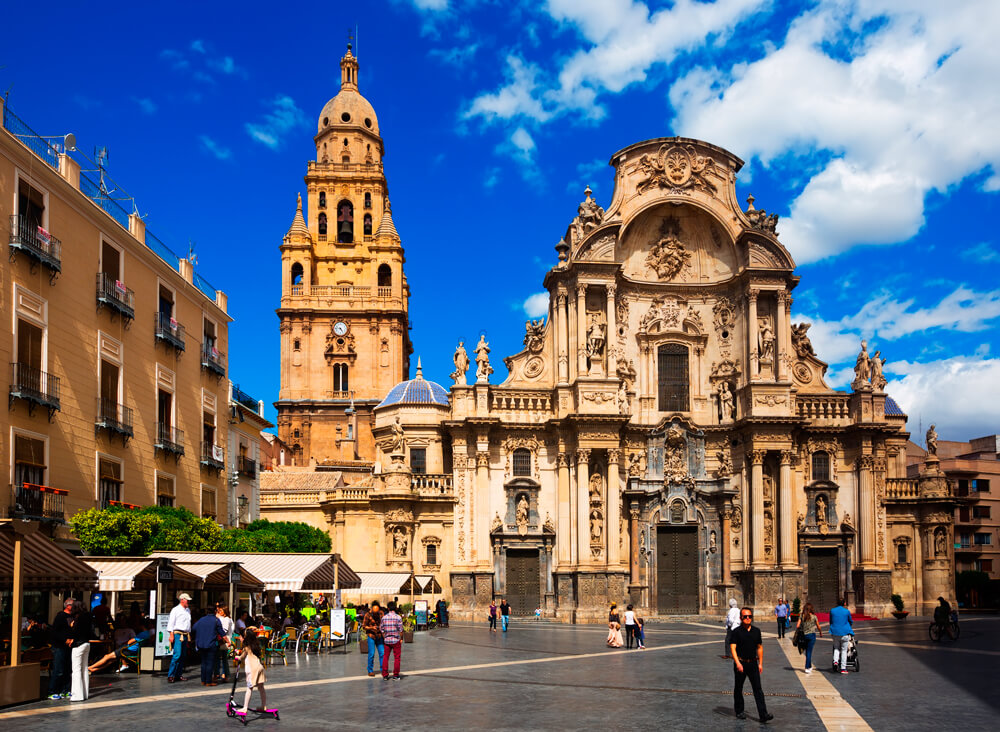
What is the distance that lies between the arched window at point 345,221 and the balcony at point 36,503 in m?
65.1

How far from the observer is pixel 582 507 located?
49.3 m

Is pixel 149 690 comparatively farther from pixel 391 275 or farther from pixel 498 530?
pixel 391 275

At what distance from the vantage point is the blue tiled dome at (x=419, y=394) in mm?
63812

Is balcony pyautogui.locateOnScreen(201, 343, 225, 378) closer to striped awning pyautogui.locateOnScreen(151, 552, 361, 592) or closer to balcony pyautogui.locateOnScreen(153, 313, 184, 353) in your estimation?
balcony pyautogui.locateOnScreen(153, 313, 184, 353)

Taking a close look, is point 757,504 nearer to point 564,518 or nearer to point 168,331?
point 564,518

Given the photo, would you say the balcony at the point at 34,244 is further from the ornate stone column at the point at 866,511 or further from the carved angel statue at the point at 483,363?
the ornate stone column at the point at 866,511

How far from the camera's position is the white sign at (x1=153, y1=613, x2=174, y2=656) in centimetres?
A: 2344

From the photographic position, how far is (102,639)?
79.8 ft

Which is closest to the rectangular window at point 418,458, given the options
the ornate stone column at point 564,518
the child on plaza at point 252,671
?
the ornate stone column at point 564,518

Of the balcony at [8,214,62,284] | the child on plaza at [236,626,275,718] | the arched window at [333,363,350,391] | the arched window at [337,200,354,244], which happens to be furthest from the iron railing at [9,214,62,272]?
the arched window at [337,200,354,244]

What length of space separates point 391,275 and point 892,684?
71.0m

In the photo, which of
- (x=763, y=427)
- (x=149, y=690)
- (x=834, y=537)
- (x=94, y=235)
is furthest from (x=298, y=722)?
(x=834, y=537)

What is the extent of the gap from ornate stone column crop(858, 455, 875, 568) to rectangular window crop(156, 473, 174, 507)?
33.8 metres

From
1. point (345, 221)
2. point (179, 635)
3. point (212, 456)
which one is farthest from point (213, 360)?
point (345, 221)
